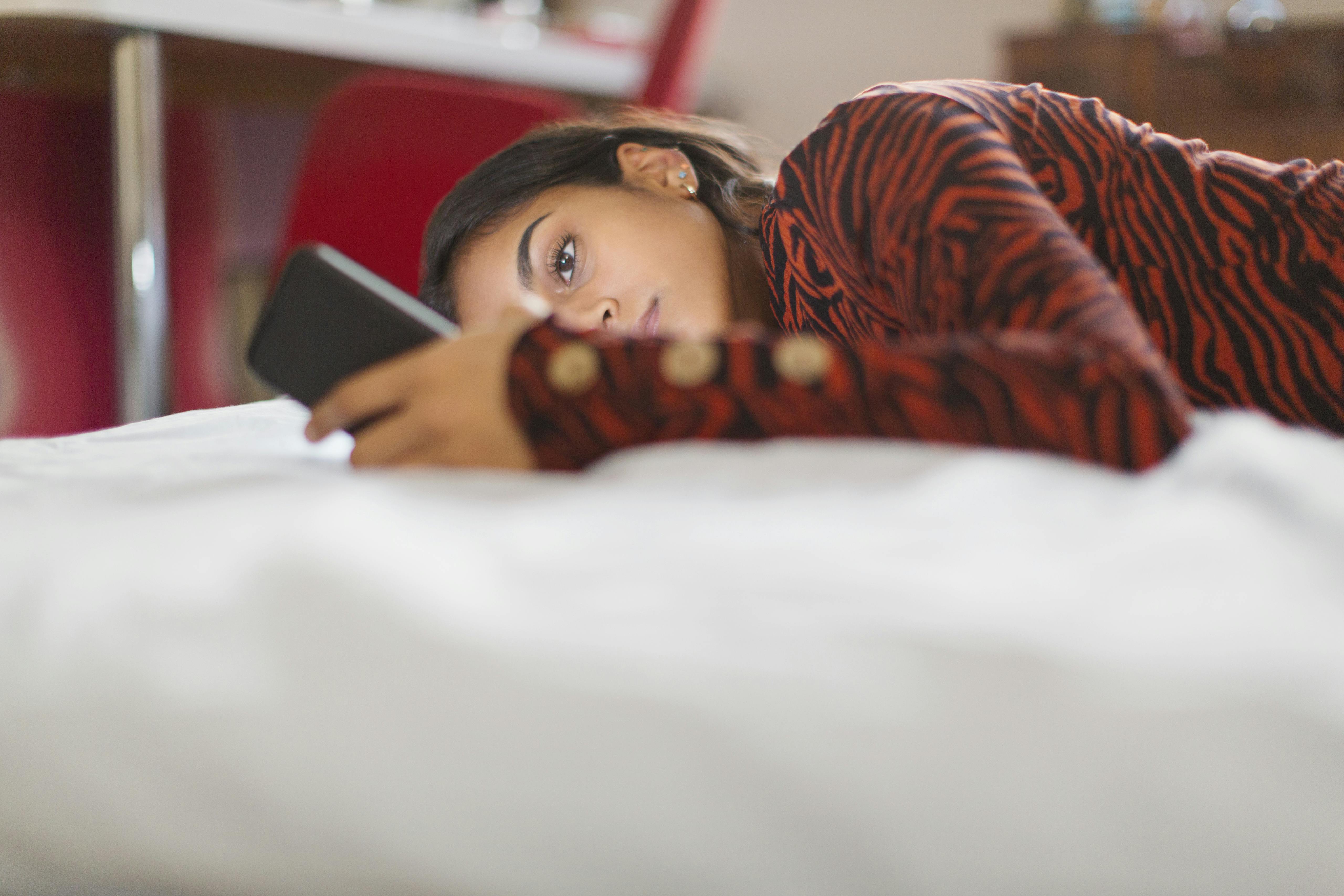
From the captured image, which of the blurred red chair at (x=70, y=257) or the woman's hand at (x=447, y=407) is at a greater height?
the woman's hand at (x=447, y=407)

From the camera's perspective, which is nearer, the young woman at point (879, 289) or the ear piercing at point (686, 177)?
the young woman at point (879, 289)

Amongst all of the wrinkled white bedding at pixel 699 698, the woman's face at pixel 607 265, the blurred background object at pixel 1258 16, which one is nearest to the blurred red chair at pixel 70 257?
the woman's face at pixel 607 265

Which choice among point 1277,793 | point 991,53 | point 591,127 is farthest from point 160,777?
point 991,53

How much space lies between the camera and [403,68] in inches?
67.0

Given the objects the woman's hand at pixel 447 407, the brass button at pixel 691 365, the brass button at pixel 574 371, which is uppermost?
the brass button at pixel 691 365

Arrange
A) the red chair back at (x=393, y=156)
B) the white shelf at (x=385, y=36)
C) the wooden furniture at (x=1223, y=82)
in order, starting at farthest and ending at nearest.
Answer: the wooden furniture at (x=1223, y=82)
the red chair back at (x=393, y=156)
the white shelf at (x=385, y=36)

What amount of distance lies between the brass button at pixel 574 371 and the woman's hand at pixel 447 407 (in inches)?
0.8

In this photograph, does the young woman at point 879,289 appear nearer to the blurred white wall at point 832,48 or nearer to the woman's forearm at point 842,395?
the woman's forearm at point 842,395

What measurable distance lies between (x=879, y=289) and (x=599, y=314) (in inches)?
8.6

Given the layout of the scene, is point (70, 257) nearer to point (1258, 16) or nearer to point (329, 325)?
point (329, 325)

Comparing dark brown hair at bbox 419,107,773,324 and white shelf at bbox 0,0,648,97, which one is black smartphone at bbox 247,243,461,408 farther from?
white shelf at bbox 0,0,648,97

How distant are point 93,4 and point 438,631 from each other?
1256mm

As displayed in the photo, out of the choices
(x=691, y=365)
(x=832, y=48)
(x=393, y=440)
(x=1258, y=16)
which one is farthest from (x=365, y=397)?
(x=832, y=48)

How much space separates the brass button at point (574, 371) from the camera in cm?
43
